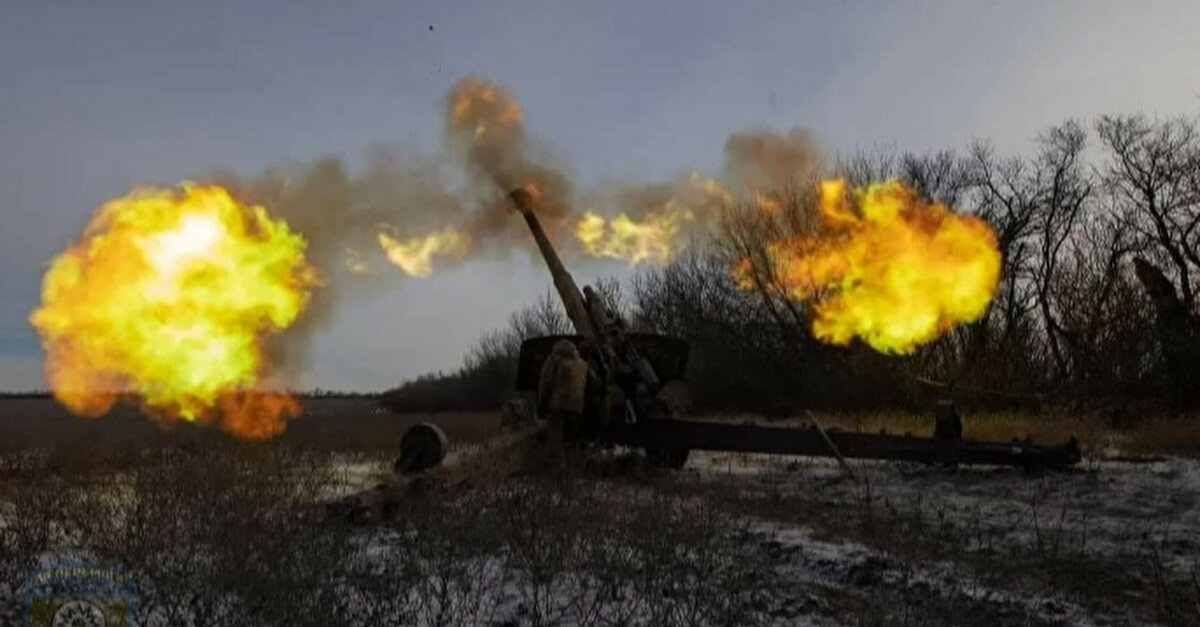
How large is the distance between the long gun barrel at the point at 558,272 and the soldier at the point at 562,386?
142cm

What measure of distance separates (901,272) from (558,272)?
525cm

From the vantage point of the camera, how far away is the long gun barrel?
14336 mm

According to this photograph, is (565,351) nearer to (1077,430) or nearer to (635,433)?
(635,433)

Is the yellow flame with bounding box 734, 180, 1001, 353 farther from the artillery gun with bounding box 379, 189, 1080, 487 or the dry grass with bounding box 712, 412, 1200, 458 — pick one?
the artillery gun with bounding box 379, 189, 1080, 487

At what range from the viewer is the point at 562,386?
1252cm

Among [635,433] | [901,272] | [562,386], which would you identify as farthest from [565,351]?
[901,272]

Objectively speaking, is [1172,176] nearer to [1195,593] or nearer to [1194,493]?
[1194,493]

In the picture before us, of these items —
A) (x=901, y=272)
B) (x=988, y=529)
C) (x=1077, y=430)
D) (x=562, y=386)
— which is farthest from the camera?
(x=1077, y=430)

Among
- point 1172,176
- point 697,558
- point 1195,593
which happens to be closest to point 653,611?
point 697,558

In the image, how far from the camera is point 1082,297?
2805cm

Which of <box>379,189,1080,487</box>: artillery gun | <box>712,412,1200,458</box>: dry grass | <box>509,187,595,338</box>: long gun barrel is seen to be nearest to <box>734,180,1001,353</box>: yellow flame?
<box>712,412,1200,458</box>: dry grass

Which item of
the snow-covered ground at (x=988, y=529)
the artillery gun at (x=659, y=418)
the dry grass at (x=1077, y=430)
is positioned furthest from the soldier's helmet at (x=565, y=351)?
the dry grass at (x=1077, y=430)

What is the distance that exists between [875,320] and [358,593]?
10.1 m

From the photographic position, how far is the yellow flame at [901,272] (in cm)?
1333
